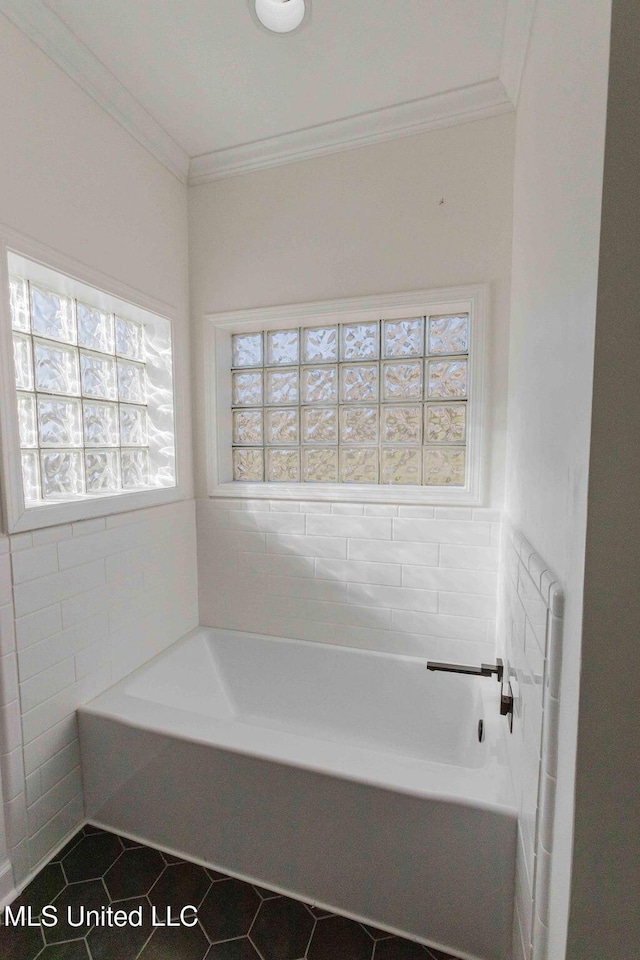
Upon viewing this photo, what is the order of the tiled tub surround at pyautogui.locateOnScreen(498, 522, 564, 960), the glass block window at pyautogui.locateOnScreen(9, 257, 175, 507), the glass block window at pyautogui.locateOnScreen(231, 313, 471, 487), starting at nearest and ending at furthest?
1. the tiled tub surround at pyautogui.locateOnScreen(498, 522, 564, 960)
2. the glass block window at pyautogui.locateOnScreen(9, 257, 175, 507)
3. the glass block window at pyautogui.locateOnScreen(231, 313, 471, 487)

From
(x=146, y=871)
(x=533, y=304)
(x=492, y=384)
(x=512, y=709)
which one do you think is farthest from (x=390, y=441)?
(x=146, y=871)

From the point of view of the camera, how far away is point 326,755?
1266 mm

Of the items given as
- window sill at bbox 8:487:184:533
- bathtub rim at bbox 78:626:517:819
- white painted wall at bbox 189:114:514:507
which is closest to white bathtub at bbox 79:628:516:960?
bathtub rim at bbox 78:626:517:819

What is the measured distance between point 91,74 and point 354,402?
155 cm

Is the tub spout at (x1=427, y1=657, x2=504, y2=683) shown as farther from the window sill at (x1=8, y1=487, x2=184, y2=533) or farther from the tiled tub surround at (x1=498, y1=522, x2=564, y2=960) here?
the window sill at (x1=8, y1=487, x2=184, y2=533)

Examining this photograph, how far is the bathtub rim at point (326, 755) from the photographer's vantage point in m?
1.13

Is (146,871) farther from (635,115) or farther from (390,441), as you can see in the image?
(635,115)

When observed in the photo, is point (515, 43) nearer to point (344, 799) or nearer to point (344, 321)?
point (344, 321)

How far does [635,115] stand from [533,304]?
2.04 ft

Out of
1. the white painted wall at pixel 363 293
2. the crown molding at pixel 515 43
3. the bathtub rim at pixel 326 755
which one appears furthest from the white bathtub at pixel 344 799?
the crown molding at pixel 515 43

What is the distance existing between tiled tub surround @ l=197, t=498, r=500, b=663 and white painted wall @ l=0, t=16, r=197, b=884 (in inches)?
13.2

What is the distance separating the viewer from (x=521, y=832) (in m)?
0.99

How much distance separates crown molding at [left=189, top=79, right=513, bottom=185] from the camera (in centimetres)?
164

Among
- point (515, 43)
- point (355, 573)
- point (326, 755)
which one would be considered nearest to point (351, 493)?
point (355, 573)
